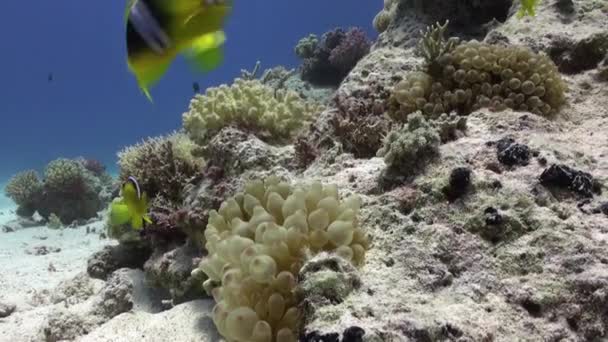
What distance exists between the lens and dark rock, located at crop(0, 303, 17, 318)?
4.94 meters

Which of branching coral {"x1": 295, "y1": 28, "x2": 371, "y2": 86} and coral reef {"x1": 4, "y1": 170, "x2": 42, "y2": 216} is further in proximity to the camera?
coral reef {"x1": 4, "y1": 170, "x2": 42, "y2": 216}

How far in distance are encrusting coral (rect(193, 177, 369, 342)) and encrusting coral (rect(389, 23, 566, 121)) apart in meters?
1.83

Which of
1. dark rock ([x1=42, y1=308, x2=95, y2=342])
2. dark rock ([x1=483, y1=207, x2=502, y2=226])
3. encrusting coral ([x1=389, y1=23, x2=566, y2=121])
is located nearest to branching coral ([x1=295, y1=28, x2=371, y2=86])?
encrusting coral ([x1=389, y1=23, x2=566, y2=121])

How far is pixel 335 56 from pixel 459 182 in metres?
8.86

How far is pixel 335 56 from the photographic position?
37.0 ft

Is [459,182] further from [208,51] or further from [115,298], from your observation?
[115,298]

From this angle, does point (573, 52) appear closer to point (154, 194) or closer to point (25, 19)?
point (154, 194)

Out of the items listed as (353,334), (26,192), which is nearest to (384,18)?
(353,334)

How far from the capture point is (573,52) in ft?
16.3

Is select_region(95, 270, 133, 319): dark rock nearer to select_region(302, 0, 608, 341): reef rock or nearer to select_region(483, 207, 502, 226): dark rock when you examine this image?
select_region(302, 0, 608, 341): reef rock

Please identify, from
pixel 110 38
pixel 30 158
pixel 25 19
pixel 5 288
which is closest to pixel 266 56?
pixel 110 38

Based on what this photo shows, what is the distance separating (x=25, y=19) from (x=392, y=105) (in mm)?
108383

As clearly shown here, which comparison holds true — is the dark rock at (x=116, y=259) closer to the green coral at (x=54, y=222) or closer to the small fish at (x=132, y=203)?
the small fish at (x=132, y=203)

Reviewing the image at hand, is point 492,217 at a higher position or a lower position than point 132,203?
lower
